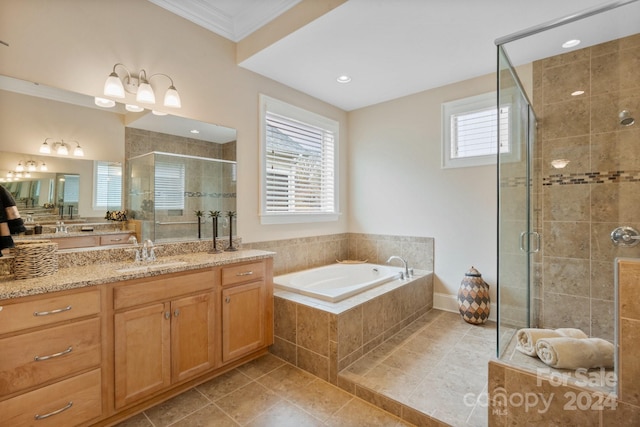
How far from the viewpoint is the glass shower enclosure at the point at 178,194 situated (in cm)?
225

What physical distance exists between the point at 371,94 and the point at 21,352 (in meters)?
3.65

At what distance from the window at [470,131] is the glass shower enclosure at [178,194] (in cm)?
236

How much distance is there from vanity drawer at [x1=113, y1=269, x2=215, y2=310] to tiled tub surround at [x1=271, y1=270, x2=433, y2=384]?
0.70m

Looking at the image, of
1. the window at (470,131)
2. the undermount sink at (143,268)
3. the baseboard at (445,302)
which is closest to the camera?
the undermount sink at (143,268)

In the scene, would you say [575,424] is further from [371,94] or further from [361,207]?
[371,94]

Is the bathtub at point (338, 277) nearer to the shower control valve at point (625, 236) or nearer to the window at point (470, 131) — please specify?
the window at point (470, 131)

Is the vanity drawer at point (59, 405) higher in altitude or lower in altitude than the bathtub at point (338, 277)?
lower

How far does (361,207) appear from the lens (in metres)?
4.10

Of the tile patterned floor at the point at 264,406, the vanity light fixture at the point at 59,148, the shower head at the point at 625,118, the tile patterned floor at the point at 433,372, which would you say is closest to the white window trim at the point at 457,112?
the shower head at the point at 625,118

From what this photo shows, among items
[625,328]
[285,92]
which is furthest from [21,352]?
[285,92]

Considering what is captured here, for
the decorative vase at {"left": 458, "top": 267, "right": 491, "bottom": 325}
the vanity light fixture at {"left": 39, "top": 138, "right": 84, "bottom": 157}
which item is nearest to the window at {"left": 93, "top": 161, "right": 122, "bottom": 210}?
the vanity light fixture at {"left": 39, "top": 138, "right": 84, "bottom": 157}

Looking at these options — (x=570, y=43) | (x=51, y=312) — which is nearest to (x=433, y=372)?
(x=51, y=312)

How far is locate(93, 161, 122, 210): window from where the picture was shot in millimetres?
2072

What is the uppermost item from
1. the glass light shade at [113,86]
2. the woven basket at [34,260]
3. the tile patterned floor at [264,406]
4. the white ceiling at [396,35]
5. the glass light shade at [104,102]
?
the white ceiling at [396,35]
